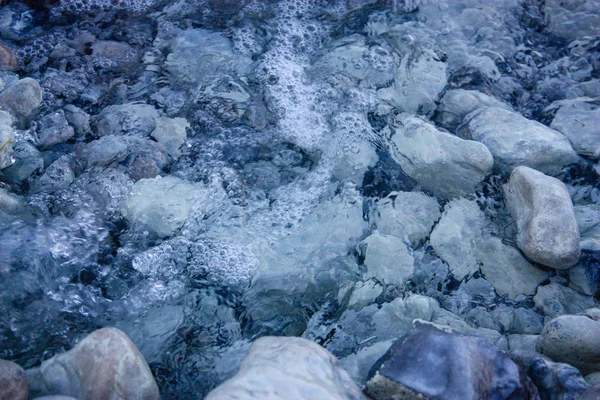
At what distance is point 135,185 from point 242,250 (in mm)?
637

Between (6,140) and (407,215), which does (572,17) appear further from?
(6,140)

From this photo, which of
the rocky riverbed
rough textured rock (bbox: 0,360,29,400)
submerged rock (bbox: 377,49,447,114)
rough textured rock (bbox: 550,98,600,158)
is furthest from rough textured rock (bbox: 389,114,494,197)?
rough textured rock (bbox: 0,360,29,400)

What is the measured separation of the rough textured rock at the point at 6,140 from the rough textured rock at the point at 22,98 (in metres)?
0.10

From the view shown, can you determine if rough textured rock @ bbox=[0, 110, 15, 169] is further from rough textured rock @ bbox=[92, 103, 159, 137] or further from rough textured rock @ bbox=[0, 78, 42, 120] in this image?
rough textured rock @ bbox=[92, 103, 159, 137]

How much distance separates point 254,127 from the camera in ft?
9.70

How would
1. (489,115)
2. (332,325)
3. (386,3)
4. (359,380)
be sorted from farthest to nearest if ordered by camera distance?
(386,3)
(489,115)
(332,325)
(359,380)

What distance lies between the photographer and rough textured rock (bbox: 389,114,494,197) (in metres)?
2.58

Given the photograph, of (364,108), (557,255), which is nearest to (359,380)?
(557,255)

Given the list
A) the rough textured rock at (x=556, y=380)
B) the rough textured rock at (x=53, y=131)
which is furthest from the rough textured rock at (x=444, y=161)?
the rough textured rock at (x=53, y=131)

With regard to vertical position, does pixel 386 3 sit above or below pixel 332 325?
above

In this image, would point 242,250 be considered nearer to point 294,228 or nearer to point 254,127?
point 294,228

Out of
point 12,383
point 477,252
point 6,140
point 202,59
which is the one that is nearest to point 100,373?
point 12,383

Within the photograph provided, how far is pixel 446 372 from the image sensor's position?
166 cm

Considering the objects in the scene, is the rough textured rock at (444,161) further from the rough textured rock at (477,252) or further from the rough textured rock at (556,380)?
the rough textured rock at (556,380)
